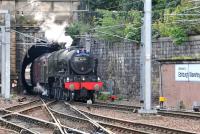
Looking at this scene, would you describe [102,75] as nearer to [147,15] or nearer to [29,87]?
[29,87]

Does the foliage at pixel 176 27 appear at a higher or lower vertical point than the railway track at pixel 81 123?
higher

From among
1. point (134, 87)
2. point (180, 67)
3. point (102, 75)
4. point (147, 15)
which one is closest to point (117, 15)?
point (102, 75)

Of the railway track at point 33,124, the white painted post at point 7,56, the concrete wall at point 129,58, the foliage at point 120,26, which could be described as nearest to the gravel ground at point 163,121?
the railway track at point 33,124

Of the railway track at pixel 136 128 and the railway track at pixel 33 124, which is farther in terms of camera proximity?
the railway track at pixel 33 124

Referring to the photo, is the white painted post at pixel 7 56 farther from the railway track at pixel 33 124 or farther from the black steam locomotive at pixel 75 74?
the railway track at pixel 33 124

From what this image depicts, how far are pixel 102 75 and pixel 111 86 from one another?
2.11 meters

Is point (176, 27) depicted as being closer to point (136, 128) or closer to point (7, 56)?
point (7, 56)

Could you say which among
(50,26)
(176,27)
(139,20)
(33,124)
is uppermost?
(50,26)

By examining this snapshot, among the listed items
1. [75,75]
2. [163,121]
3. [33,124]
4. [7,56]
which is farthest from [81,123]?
[7,56]

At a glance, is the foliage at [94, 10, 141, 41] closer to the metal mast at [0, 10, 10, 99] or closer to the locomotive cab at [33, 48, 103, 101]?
the locomotive cab at [33, 48, 103, 101]

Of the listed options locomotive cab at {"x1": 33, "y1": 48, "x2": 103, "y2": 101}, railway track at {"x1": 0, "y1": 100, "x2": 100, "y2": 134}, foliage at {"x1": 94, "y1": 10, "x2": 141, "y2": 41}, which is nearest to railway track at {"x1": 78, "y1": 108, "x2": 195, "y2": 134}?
railway track at {"x1": 0, "y1": 100, "x2": 100, "y2": 134}

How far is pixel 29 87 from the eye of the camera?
49938 mm

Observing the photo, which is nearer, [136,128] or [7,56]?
[136,128]

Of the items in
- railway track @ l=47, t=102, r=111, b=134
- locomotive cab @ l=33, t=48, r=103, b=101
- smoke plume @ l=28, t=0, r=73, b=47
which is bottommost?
railway track @ l=47, t=102, r=111, b=134
